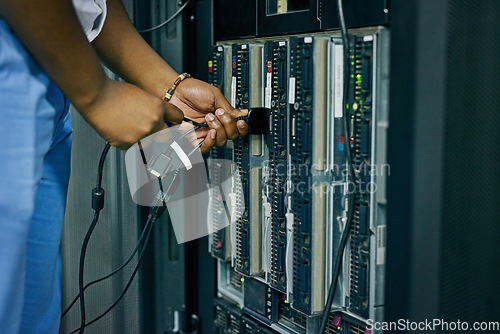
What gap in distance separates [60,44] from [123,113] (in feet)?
0.61

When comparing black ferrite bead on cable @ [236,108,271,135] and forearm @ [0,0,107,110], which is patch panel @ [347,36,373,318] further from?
forearm @ [0,0,107,110]

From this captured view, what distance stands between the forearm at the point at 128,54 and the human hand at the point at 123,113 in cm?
42

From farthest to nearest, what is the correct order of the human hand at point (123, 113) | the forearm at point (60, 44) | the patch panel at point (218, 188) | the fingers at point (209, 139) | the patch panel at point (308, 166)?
the patch panel at point (218, 188)
the fingers at point (209, 139)
the patch panel at point (308, 166)
the human hand at point (123, 113)
the forearm at point (60, 44)

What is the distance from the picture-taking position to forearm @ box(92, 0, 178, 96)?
1474 mm

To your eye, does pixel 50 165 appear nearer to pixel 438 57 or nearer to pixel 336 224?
pixel 336 224

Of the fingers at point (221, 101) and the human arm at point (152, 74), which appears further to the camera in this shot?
the fingers at point (221, 101)

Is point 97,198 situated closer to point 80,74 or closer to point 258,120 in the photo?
point 258,120

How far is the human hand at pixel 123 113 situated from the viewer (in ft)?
3.52

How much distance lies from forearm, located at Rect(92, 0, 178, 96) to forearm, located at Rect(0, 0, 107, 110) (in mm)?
453

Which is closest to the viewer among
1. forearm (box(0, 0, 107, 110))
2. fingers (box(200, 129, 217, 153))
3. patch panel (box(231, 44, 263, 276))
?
forearm (box(0, 0, 107, 110))

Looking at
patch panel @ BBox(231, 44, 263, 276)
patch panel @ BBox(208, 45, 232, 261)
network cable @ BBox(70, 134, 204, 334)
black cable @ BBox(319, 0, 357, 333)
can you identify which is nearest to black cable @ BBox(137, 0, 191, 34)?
patch panel @ BBox(208, 45, 232, 261)

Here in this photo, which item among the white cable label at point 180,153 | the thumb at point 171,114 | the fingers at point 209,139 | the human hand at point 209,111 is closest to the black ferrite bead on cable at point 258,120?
the human hand at point 209,111

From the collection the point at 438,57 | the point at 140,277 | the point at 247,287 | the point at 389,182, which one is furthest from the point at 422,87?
the point at 140,277

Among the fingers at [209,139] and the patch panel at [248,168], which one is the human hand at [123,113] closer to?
the fingers at [209,139]
